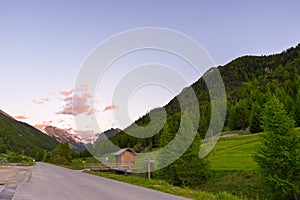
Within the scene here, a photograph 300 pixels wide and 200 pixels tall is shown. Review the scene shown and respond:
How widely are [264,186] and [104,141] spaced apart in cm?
14080

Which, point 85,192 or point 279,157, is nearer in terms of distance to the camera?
point 85,192

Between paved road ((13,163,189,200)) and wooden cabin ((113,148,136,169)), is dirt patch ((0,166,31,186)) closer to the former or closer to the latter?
paved road ((13,163,189,200))

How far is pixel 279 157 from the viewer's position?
2992 cm

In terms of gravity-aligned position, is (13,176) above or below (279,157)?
below

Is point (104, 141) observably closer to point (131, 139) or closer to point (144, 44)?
point (131, 139)

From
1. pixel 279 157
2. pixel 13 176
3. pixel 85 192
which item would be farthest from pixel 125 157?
pixel 85 192

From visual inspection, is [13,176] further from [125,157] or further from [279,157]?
[125,157]

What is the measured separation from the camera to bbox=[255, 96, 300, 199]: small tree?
2925cm

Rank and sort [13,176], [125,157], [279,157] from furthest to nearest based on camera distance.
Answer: [125,157] → [13,176] → [279,157]

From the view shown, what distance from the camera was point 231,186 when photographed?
3697 cm

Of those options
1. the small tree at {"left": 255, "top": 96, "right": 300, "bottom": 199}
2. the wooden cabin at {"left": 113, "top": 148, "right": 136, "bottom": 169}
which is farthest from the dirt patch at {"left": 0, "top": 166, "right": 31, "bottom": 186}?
the wooden cabin at {"left": 113, "top": 148, "right": 136, "bottom": 169}

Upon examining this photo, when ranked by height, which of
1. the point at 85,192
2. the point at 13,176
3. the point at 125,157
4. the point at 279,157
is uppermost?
the point at 125,157

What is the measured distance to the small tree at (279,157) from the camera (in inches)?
1152

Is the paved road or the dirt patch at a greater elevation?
the dirt patch
